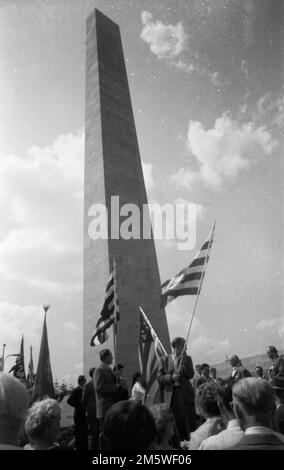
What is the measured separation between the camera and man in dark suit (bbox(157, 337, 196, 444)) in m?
4.97

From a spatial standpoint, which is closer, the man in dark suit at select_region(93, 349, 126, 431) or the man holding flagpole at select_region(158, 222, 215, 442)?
the man holding flagpole at select_region(158, 222, 215, 442)

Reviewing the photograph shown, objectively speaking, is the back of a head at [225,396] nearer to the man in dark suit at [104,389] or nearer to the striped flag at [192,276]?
the striped flag at [192,276]

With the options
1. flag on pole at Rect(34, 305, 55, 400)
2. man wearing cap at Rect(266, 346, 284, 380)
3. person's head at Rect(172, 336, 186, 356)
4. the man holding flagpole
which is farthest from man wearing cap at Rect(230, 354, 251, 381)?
flag on pole at Rect(34, 305, 55, 400)

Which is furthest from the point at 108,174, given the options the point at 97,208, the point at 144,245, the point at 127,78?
the point at 127,78

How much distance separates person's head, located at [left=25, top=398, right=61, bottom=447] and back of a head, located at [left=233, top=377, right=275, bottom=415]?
3.87 feet

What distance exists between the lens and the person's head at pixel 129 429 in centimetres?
195

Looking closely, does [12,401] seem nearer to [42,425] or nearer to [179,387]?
[42,425]

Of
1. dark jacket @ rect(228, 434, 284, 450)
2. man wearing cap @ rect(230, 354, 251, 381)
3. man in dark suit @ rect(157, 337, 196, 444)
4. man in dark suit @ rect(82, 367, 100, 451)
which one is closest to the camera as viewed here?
dark jacket @ rect(228, 434, 284, 450)

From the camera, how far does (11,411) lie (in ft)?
6.35

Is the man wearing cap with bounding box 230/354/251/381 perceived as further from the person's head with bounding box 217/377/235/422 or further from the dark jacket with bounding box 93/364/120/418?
the person's head with bounding box 217/377/235/422

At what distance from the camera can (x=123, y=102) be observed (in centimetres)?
1579

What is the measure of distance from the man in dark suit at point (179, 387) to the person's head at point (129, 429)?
116 inches

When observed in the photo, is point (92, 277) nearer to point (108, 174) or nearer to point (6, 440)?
point (108, 174)

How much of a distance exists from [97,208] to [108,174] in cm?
123
